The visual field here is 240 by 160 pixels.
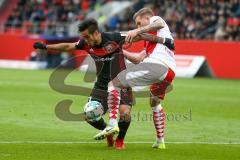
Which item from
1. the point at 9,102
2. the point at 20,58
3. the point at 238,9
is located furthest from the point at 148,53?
the point at 20,58

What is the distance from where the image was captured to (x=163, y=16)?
38.6 m

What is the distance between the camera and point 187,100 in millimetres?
21328

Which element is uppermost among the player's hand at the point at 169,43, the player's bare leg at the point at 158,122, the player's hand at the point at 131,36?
the player's hand at the point at 131,36

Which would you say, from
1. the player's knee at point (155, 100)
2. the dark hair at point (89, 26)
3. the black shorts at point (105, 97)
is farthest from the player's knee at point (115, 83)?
the dark hair at point (89, 26)

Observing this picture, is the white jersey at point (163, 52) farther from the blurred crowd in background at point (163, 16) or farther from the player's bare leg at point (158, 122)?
the blurred crowd in background at point (163, 16)

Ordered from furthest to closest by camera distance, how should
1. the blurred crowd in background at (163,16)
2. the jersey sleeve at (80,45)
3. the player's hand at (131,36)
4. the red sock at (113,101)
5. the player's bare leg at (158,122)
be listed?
the blurred crowd in background at (163,16)
the player's bare leg at (158,122)
the jersey sleeve at (80,45)
the red sock at (113,101)
the player's hand at (131,36)

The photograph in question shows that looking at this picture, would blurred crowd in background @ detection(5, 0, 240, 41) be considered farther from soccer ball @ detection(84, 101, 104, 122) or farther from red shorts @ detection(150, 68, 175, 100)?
soccer ball @ detection(84, 101, 104, 122)

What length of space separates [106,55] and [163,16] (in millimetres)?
27651

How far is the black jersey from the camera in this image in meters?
11.2

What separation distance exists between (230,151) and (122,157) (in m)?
2.01

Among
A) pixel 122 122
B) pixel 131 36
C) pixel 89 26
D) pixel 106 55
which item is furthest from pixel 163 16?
pixel 131 36

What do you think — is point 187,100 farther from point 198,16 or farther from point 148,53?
point 198,16

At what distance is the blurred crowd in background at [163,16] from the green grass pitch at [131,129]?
11084 mm

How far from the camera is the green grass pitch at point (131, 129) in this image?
10.6 m
